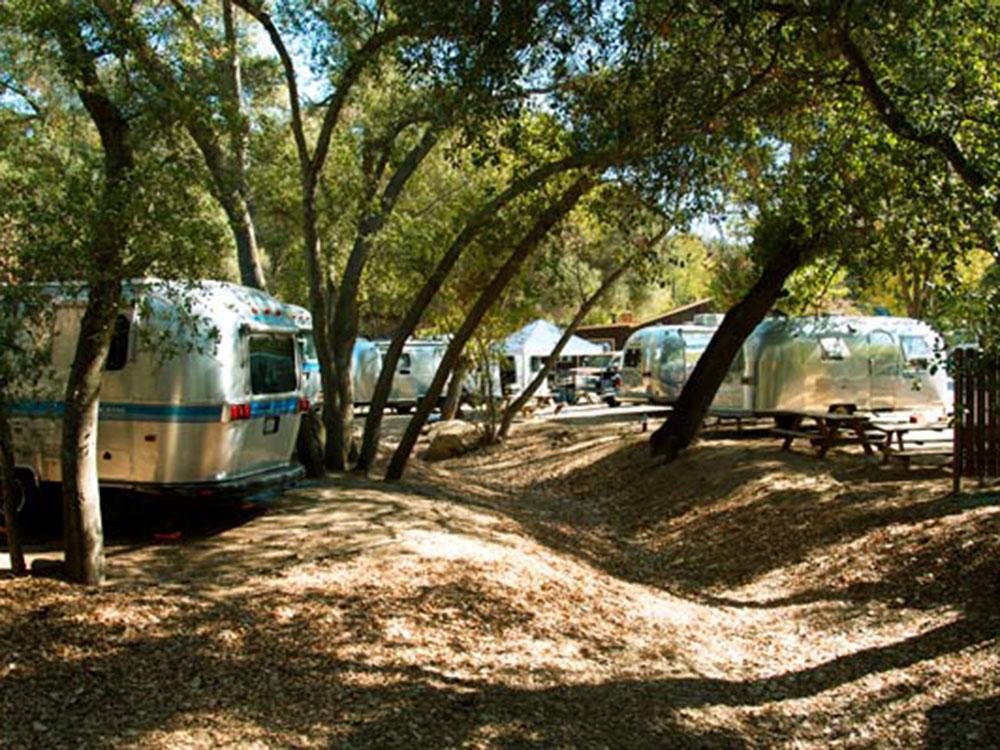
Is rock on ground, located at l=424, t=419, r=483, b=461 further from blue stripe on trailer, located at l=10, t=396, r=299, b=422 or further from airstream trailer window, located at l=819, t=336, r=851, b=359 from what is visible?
blue stripe on trailer, located at l=10, t=396, r=299, b=422

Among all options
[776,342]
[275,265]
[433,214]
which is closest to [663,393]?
[776,342]

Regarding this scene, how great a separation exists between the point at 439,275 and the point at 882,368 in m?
9.22

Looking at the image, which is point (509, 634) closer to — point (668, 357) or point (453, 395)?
point (668, 357)

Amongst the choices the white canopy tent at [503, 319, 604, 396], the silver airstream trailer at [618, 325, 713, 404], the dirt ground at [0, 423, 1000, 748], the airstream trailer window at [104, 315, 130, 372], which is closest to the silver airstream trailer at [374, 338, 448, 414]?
the white canopy tent at [503, 319, 604, 396]

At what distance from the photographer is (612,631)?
288 inches

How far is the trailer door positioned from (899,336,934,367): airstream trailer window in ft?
0.56

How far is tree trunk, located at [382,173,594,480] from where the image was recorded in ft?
39.2

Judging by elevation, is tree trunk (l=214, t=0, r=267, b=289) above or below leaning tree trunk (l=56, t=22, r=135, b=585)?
above

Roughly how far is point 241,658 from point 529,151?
706cm

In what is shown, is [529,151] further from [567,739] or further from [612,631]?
[567,739]

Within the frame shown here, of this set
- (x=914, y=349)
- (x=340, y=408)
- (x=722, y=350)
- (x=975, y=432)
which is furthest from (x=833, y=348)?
(x=340, y=408)

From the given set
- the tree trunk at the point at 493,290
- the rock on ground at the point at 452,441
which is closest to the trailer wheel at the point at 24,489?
the tree trunk at the point at 493,290

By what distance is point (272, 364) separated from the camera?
380 inches

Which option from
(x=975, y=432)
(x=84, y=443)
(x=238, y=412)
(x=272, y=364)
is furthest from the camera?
(x=975, y=432)
